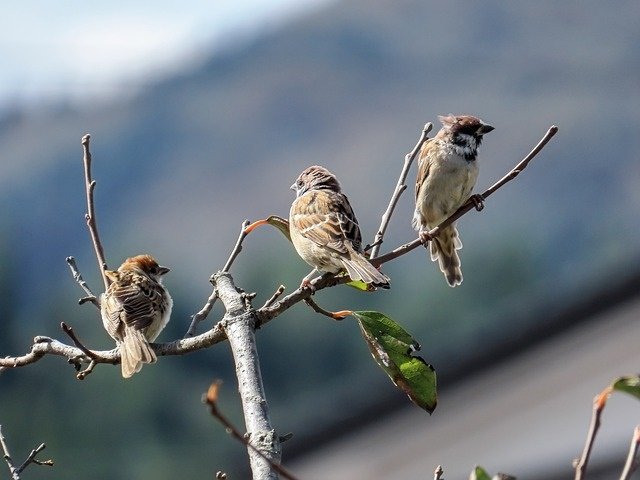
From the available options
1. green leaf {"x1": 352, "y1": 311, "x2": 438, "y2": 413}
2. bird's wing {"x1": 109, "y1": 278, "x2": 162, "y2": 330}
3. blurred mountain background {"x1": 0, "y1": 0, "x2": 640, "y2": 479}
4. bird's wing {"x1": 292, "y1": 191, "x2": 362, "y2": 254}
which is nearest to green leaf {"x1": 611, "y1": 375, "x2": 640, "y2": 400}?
green leaf {"x1": 352, "y1": 311, "x2": 438, "y2": 413}

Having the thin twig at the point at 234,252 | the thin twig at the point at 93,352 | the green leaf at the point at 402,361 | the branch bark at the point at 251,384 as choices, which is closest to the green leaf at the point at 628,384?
the branch bark at the point at 251,384

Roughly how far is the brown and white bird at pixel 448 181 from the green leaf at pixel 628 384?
369 centimetres

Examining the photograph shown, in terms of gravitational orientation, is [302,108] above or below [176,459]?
above

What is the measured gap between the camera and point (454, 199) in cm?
545

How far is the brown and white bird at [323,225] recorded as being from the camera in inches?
170

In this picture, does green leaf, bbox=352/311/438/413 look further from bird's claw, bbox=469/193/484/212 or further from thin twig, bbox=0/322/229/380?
bird's claw, bbox=469/193/484/212

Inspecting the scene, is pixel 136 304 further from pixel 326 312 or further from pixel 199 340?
pixel 199 340

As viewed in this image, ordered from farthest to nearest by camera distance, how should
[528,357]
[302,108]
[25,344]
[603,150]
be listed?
[302,108]
[603,150]
[25,344]
[528,357]

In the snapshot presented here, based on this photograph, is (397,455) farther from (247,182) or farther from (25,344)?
(247,182)

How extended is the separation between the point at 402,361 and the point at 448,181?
10.2 feet

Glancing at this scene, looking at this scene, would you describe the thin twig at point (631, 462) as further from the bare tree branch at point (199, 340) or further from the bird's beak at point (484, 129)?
the bird's beak at point (484, 129)

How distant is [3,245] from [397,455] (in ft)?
66.6

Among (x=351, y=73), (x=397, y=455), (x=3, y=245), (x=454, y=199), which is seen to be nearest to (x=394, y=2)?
(x=351, y=73)

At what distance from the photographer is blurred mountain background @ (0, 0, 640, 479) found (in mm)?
23531
